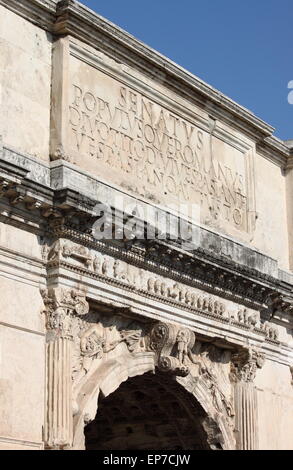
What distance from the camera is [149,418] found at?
20.0 meters

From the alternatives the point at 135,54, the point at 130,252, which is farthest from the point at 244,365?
the point at 135,54

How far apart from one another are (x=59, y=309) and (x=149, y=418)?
4.43m

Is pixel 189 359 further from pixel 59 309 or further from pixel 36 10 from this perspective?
pixel 36 10

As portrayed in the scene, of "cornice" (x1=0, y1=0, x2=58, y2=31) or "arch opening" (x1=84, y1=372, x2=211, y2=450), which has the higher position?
"cornice" (x1=0, y1=0, x2=58, y2=31)

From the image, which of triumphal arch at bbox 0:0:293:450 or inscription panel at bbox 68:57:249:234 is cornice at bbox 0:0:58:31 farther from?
inscription panel at bbox 68:57:249:234

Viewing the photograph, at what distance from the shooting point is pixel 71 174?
16.7 meters

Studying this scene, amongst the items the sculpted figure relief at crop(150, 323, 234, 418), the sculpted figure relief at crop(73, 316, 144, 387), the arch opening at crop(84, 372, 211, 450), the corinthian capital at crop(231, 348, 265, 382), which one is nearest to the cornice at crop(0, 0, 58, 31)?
the sculpted figure relief at crop(73, 316, 144, 387)

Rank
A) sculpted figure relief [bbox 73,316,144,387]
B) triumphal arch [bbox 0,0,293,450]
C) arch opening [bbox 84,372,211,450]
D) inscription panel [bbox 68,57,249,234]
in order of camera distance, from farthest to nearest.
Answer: arch opening [bbox 84,372,211,450], inscription panel [bbox 68,57,249,234], sculpted figure relief [bbox 73,316,144,387], triumphal arch [bbox 0,0,293,450]

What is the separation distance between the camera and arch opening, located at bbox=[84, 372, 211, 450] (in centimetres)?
1897

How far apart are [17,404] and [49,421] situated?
0.60 m

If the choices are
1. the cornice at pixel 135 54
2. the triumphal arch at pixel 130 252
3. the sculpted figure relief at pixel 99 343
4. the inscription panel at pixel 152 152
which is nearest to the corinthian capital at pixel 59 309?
the triumphal arch at pixel 130 252

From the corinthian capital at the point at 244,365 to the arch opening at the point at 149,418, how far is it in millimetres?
990

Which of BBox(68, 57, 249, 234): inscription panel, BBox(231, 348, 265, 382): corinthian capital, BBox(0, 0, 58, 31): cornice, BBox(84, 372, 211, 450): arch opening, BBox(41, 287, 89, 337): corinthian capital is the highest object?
BBox(0, 0, 58, 31): cornice

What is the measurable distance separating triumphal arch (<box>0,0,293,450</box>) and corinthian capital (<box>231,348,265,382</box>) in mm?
23
